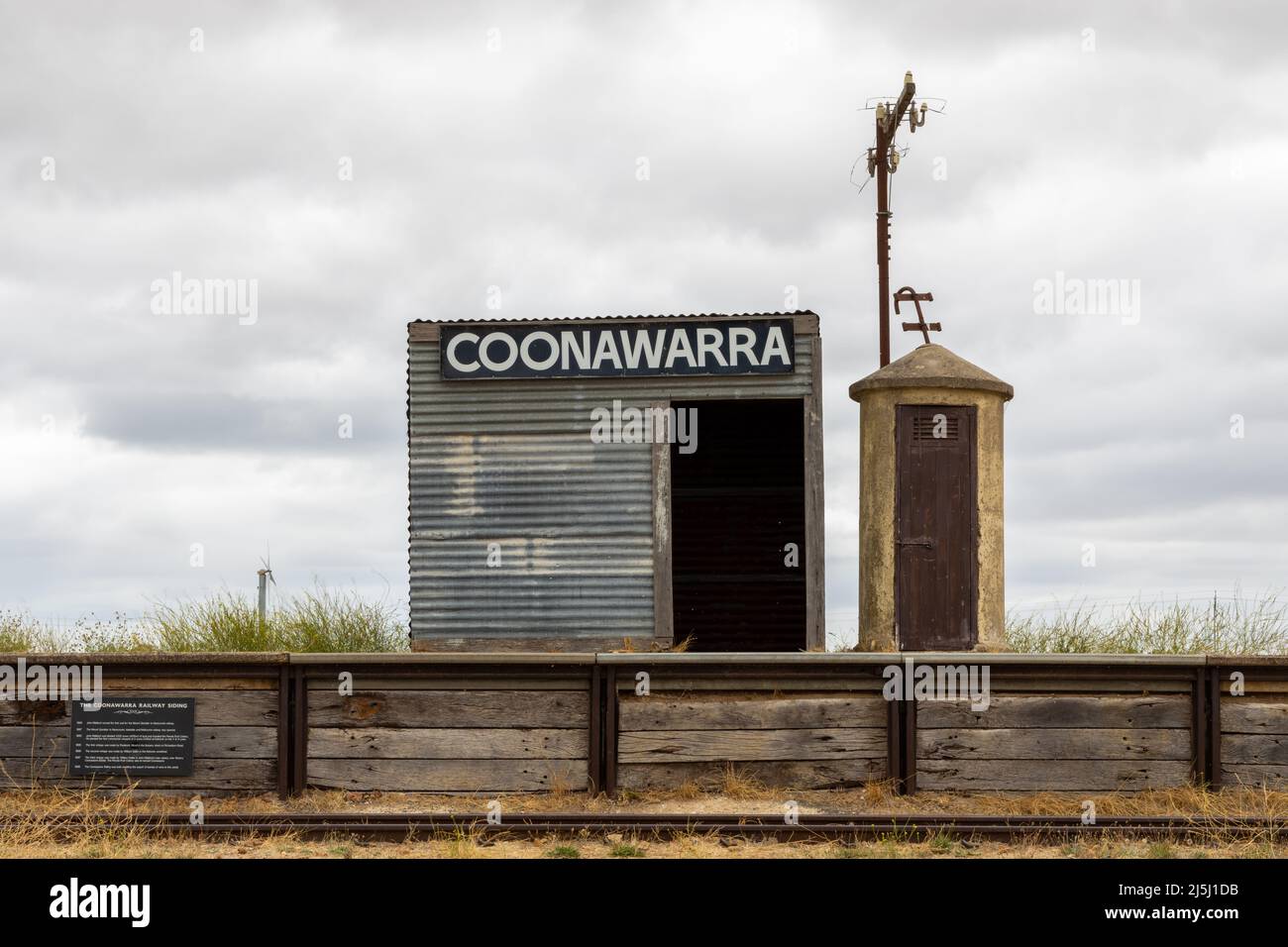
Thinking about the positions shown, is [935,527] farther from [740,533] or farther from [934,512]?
[740,533]

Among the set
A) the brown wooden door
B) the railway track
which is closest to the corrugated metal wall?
the brown wooden door

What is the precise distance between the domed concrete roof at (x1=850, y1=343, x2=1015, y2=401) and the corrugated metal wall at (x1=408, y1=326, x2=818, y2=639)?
3.24 feet

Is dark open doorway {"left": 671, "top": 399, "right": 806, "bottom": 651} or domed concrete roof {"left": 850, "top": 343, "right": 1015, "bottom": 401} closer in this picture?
domed concrete roof {"left": 850, "top": 343, "right": 1015, "bottom": 401}

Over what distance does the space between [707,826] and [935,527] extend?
6629mm

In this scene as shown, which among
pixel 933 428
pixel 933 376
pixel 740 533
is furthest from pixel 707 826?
pixel 740 533

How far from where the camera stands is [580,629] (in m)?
14.8

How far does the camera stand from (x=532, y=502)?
15133mm

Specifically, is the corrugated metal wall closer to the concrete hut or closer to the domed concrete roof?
the domed concrete roof

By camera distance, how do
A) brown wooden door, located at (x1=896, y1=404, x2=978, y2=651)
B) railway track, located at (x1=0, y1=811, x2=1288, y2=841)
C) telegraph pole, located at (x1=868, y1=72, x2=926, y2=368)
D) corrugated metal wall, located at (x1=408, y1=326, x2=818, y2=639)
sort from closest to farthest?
railway track, located at (x1=0, y1=811, x2=1288, y2=841) < brown wooden door, located at (x1=896, y1=404, x2=978, y2=651) < corrugated metal wall, located at (x1=408, y1=326, x2=818, y2=639) < telegraph pole, located at (x1=868, y1=72, x2=926, y2=368)

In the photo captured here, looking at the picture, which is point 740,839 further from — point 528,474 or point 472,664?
point 528,474

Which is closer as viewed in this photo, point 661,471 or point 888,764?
point 888,764

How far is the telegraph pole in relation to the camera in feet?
60.6
